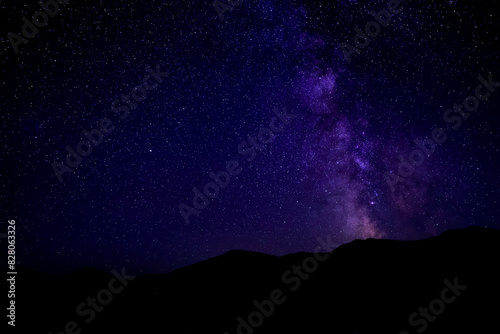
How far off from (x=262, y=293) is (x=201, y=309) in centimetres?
387

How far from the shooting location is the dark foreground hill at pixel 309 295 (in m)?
11.5

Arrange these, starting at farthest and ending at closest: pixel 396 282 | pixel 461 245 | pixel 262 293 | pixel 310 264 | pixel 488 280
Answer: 1. pixel 310 264
2. pixel 262 293
3. pixel 461 245
4. pixel 396 282
5. pixel 488 280

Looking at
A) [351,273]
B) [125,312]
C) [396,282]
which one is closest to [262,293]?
[351,273]

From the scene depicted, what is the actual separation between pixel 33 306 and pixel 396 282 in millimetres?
23827

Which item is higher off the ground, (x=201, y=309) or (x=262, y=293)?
(x=201, y=309)

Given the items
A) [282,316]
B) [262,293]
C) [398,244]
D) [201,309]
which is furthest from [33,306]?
[398,244]

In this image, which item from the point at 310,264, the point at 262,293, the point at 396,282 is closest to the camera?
the point at 396,282

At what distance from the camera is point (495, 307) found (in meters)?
10.2

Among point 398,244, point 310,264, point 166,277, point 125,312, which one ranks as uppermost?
point 125,312

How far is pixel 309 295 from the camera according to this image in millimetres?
14672

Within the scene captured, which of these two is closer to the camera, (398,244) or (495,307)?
(495,307)

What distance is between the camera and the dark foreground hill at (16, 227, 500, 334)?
11453mm

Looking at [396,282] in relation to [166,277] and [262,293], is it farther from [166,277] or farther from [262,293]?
[166,277]

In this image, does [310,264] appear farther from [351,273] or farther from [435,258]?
[435,258]
